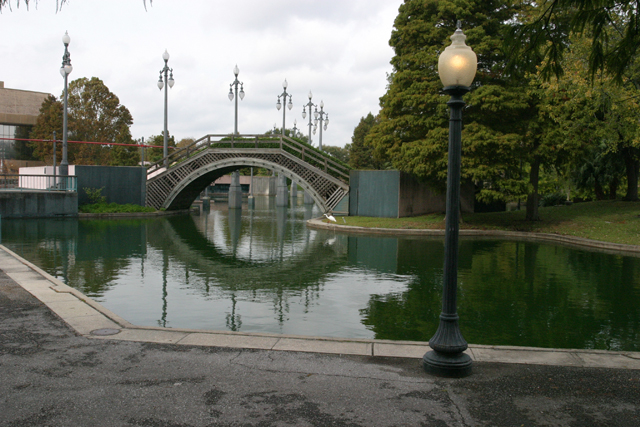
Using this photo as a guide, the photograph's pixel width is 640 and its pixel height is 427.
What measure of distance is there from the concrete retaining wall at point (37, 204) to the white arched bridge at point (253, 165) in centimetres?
626

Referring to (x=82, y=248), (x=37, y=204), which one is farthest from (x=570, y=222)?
(x=37, y=204)

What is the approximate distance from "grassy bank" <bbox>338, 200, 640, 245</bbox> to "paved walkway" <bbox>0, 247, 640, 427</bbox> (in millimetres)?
18579

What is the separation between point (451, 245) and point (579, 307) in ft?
20.5

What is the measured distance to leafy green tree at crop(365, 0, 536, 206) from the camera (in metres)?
25.8

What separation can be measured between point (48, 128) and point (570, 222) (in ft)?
187

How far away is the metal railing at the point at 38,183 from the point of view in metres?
35.0

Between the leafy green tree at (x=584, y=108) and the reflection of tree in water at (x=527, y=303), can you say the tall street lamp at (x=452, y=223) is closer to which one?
the reflection of tree in water at (x=527, y=303)

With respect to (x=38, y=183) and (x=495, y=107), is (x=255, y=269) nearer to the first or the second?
(x=495, y=107)

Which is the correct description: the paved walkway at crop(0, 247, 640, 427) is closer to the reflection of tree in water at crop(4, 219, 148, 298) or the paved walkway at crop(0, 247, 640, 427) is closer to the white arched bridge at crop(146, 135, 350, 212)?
the reflection of tree in water at crop(4, 219, 148, 298)

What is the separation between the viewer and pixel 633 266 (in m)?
17.3

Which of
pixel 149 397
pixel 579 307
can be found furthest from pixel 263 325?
pixel 579 307

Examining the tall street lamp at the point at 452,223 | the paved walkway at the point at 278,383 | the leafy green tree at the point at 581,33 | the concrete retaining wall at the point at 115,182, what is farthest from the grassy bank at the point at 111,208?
the tall street lamp at the point at 452,223

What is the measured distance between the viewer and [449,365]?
6.34 m

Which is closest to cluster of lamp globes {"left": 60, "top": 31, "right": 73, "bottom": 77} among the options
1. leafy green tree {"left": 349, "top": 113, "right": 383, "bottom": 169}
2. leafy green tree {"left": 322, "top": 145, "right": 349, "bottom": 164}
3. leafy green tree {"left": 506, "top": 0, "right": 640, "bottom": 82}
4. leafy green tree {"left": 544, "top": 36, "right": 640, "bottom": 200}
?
leafy green tree {"left": 544, "top": 36, "right": 640, "bottom": 200}
